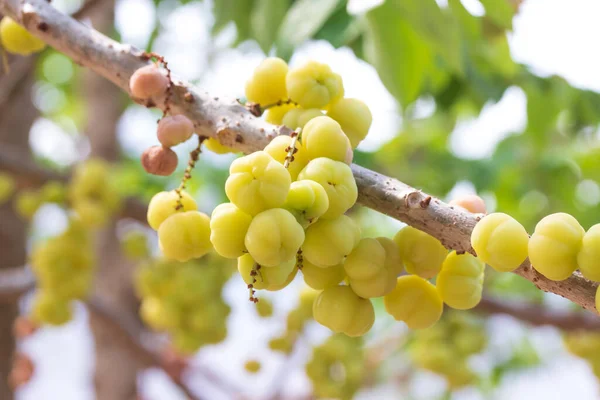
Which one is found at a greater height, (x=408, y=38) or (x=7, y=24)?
(x=408, y=38)

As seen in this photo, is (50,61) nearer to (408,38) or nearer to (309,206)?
(408,38)

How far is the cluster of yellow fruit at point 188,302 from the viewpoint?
2.57 meters

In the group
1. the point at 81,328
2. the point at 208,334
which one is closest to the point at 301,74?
the point at 208,334

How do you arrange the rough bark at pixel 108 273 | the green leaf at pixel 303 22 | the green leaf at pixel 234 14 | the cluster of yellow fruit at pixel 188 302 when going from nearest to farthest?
the green leaf at pixel 303 22 < the green leaf at pixel 234 14 < the cluster of yellow fruit at pixel 188 302 < the rough bark at pixel 108 273

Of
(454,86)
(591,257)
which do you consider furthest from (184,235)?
(454,86)

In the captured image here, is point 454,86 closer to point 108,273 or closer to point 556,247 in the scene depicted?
point 556,247

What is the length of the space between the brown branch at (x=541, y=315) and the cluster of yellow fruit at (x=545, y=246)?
7.07 feet

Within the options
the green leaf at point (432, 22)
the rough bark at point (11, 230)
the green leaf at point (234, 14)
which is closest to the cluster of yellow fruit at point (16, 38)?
the green leaf at point (234, 14)

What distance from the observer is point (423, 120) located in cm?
407

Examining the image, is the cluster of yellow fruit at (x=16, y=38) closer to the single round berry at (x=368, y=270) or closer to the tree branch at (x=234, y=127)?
the tree branch at (x=234, y=127)

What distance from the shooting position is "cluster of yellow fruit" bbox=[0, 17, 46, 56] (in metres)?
1.17

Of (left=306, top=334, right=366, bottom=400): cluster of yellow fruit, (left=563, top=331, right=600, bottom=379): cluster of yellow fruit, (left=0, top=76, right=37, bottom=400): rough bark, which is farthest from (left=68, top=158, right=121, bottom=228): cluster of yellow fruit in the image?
(left=563, top=331, right=600, bottom=379): cluster of yellow fruit

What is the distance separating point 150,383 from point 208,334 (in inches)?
191

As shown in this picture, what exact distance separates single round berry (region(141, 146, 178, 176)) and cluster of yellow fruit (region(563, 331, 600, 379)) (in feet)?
9.13
